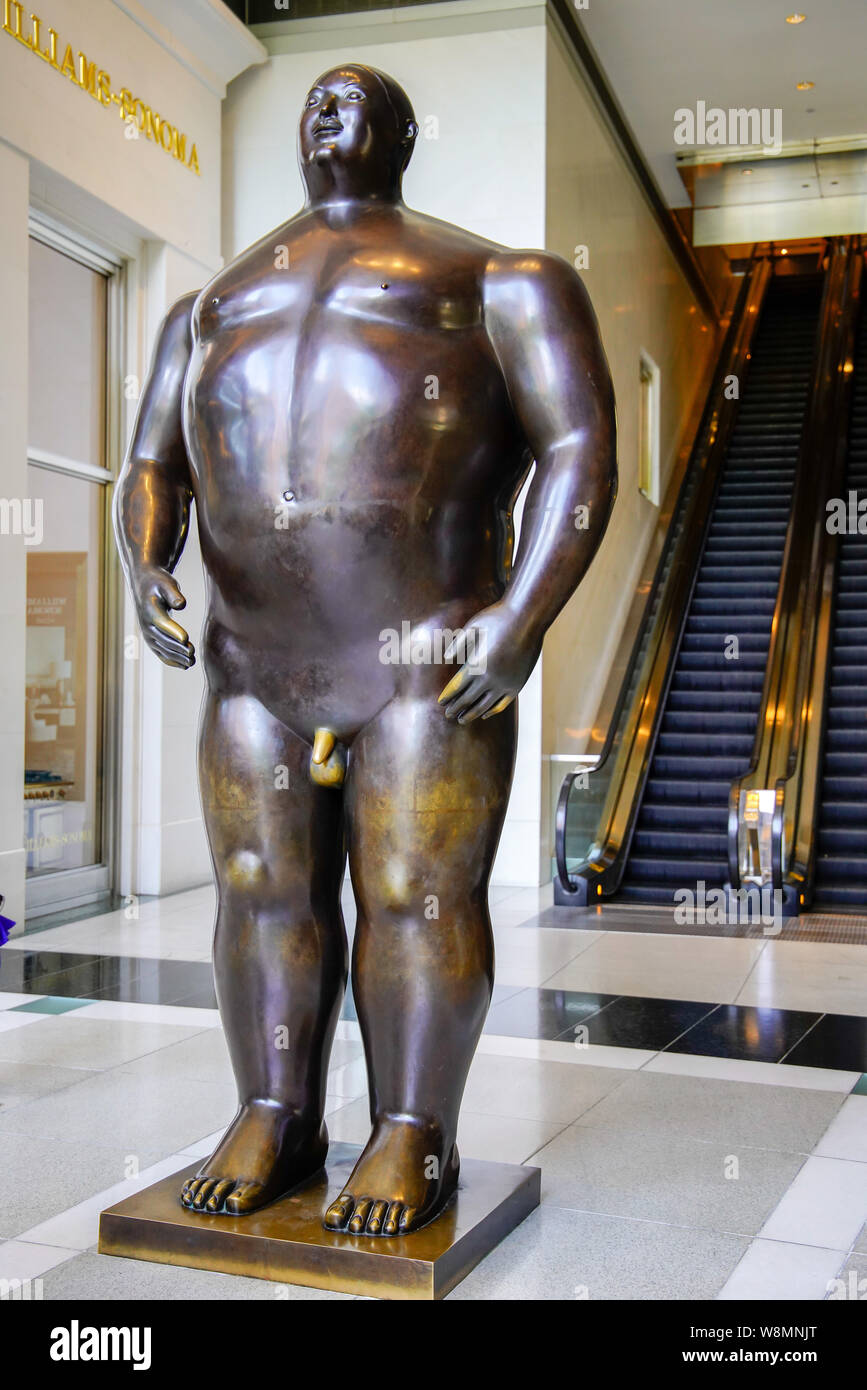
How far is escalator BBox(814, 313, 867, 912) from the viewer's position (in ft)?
28.8

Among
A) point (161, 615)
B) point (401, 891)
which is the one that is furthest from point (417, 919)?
point (161, 615)

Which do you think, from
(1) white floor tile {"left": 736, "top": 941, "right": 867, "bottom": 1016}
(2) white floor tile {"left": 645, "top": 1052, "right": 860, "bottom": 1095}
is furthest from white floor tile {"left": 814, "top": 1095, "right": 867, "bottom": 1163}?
(1) white floor tile {"left": 736, "top": 941, "right": 867, "bottom": 1016}

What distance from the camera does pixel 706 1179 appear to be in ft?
11.0

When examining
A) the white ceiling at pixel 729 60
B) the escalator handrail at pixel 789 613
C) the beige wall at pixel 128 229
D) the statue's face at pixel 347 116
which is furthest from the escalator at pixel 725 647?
the statue's face at pixel 347 116

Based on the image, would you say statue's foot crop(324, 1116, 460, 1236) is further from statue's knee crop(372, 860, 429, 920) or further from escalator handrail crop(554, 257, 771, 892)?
escalator handrail crop(554, 257, 771, 892)

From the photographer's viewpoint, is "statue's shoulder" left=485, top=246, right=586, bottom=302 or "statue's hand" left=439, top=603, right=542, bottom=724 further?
"statue's shoulder" left=485, top=246, right=586, bottom=302

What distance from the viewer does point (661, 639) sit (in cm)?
1144

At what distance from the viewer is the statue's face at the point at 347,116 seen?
282 centimetres

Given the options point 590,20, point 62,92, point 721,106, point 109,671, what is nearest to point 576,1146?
point 109,671

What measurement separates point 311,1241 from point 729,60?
1151 cm

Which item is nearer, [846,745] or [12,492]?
[12,492]

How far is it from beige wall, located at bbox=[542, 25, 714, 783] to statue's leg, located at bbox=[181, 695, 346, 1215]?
21.9 ft

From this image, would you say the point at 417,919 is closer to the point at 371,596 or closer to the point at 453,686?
the point at 453,686

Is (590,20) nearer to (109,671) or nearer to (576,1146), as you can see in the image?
(109,671)
